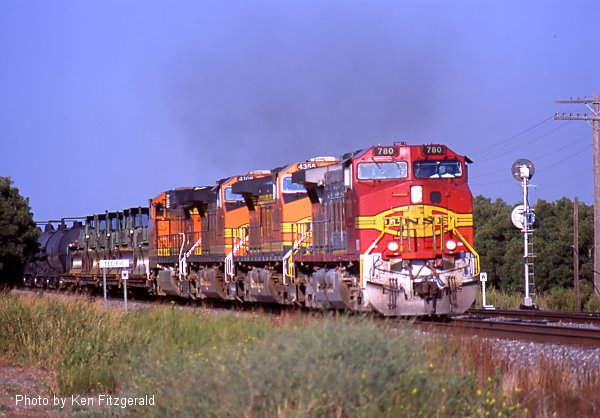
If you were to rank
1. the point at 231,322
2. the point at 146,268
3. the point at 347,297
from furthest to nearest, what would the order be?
the point at 146,268, the point at 347,297, the point at 231,322

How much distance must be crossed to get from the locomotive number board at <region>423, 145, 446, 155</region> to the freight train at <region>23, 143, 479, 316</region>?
0.10ft

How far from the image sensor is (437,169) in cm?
2038

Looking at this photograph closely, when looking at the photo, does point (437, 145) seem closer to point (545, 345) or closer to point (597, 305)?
point (545, 345)

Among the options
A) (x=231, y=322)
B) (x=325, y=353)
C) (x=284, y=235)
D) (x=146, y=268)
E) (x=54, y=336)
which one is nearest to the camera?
(x=325, y=353)

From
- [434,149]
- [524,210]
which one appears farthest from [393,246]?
[524,210]

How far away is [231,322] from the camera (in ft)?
46.7

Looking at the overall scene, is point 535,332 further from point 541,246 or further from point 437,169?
point 541,246

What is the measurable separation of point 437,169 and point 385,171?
42.4 inches

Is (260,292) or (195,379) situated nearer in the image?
(195,379)

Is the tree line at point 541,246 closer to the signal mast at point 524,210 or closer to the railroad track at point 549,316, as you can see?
the signal mast at point 524,210

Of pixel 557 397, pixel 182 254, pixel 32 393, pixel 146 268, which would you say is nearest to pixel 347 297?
pixel 32 393

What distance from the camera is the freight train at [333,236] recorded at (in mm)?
19328

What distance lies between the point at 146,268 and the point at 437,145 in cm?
1940

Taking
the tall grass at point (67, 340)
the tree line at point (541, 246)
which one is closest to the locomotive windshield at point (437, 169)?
the tall grass at point (67, 340)
